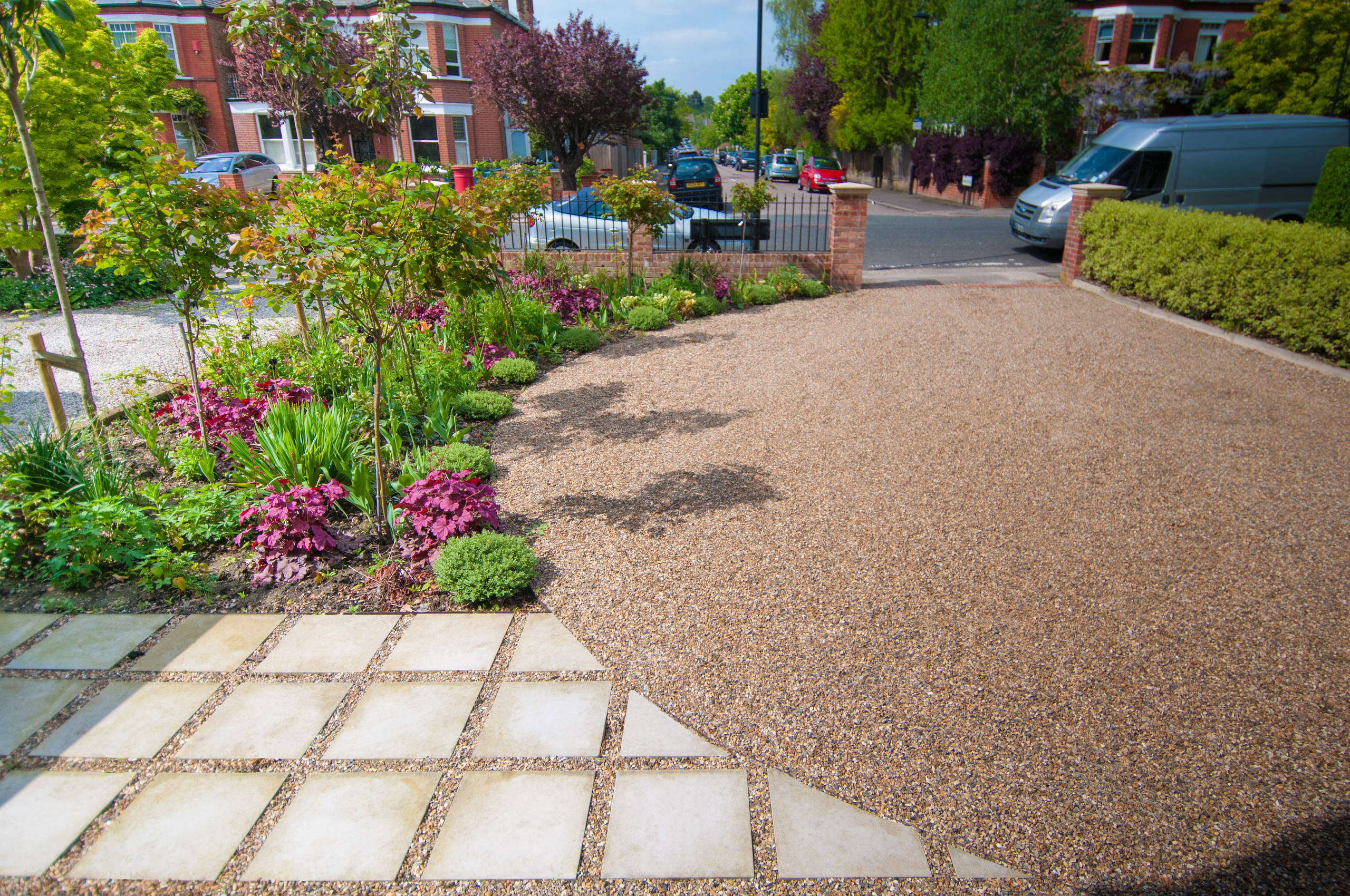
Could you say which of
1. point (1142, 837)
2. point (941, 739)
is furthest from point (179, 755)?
point (1142, 837)

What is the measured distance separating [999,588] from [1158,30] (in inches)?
1453

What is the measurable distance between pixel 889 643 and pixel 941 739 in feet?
2.07

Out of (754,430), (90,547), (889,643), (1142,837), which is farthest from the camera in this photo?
(754,430)

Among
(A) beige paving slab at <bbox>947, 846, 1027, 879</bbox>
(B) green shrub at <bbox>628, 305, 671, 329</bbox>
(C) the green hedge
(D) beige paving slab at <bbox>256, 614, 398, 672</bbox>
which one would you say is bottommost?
(A) beige paving slab at <bbox>947, 846, 1027, 879</bbox>

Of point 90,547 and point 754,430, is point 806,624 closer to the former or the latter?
point 754,430

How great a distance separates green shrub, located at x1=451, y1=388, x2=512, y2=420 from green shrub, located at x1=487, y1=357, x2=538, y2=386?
0.81 meters

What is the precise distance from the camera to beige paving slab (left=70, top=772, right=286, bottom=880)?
2541 mm

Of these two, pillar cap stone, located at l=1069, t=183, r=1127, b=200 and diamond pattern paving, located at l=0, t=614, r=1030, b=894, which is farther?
pillar cap stone, located at l=1069, t=183, r=1127, b=200

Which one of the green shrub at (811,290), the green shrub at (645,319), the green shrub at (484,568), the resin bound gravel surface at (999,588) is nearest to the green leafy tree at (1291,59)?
the green shrub at (811,290)

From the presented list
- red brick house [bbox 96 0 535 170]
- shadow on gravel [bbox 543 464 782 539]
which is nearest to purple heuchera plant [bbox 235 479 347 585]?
shadow on gravel [bbox 543 464 782 539]

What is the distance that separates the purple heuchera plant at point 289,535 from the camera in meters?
4.21

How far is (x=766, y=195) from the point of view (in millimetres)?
10969

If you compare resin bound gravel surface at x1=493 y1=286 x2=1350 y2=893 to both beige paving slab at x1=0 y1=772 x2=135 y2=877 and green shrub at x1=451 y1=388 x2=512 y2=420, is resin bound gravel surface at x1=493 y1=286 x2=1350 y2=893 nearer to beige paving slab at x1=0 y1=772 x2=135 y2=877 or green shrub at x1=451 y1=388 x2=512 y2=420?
green shrub at x1=451 y1=388 x2=512 y2=420

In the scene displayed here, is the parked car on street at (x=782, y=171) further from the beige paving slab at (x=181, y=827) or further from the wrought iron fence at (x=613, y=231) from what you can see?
the beige paving slab at (x=181, y=827)
